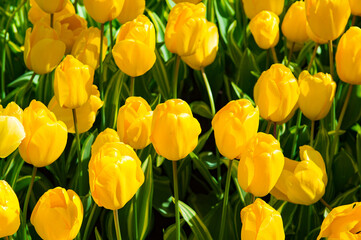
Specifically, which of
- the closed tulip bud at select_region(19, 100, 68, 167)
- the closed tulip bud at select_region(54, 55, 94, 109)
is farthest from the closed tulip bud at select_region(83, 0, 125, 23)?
the closed tulip bud at select_region(19, 100, 68, 167)

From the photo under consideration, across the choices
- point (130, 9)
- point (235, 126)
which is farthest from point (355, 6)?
point (235, 126)

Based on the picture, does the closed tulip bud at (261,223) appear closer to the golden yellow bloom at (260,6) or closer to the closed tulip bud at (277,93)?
the closed tulip bud at (277,93)

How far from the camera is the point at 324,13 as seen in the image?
1.34 meters

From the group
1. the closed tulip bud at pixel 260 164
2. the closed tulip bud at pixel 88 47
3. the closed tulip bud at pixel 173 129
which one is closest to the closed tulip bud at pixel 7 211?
the closed tulip bud at pixel 173 129

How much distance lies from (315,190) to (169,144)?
0.28m

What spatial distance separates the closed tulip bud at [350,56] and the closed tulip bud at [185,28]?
285mm

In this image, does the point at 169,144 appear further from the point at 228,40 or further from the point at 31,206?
the point at 228,40

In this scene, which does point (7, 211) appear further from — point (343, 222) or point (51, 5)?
point (51, 5)

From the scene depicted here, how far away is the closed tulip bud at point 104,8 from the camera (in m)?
1.37

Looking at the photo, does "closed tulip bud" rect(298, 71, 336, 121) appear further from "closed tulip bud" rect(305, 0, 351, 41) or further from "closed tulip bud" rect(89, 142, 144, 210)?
"closed tulip bud" rect(89, 142, 144, 210)

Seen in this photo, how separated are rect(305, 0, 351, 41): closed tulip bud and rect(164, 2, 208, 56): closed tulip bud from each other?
230 millimetres

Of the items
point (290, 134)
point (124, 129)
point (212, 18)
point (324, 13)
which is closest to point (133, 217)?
point (124, 129)

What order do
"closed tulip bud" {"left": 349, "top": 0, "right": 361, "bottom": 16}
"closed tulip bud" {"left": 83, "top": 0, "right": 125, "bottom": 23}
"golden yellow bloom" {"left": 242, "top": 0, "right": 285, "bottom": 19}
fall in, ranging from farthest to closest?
1. "golden yellow bloom" {"left": 242, "top": 0, "right": 285, "bottom": 19}
2. "closed tulip bud" {"left": 349, "top": 0, "right": 361, "bottom": 16}
3. "closed tulip bud" {"left": 83, "top": 0, "right": 125, "bottom": 23}

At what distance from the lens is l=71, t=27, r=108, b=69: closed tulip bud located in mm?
1438
